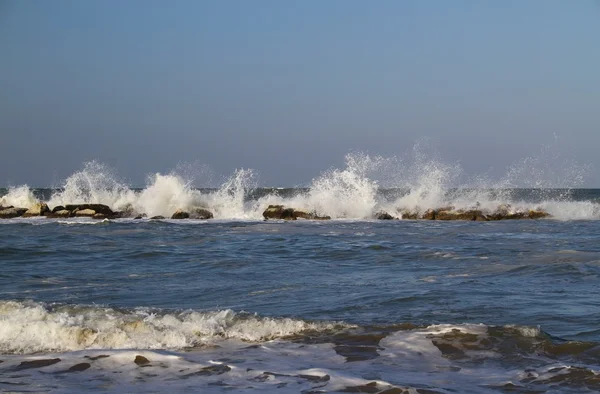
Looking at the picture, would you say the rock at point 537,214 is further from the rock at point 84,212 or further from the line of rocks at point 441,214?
the rock at point 84,212

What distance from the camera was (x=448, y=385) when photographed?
505cm

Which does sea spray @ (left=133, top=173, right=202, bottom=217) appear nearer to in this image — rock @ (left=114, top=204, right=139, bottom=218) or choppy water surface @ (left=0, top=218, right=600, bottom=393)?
rock @ (left=114, top=204, right=139, bottom=218)

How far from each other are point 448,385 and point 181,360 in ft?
6.86

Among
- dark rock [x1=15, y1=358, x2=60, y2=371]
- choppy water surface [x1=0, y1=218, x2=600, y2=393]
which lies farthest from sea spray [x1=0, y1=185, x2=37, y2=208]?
dark rock [x1=15, y1=358, x2=60, y2=371]

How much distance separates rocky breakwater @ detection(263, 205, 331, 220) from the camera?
96.8ft

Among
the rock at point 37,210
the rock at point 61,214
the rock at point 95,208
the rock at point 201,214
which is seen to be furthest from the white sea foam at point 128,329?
the rock at point 37,210

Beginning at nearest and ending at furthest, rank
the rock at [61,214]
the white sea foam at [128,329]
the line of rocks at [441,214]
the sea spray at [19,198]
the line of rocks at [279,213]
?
the white sea foam at [128,329], the line of rocks at [441,214], the line of rocks at [279,213], the rock at [61,214], the sea spray at [19,198]

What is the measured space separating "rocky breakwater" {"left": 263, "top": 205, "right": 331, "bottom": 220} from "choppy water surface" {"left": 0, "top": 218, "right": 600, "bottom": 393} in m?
14.9

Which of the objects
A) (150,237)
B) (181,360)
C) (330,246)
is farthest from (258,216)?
(181,360)

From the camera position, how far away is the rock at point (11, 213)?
31.6 metres

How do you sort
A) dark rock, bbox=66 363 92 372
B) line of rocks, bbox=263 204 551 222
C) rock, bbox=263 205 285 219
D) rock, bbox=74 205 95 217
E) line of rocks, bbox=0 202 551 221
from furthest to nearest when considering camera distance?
1. rock, bbox=74 205 95 217
2. rock, bbox=263 205 285 219
3. line of rocks, bbox=0 202 551 221
4. line of rocks, bbox=263 204 551 222
5. dark rock, bbox=66 363 92 372

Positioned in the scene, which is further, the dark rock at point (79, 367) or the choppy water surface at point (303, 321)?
the dark rock at point (79, 367)

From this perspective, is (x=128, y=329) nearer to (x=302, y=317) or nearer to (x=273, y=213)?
(x=302, y=317)

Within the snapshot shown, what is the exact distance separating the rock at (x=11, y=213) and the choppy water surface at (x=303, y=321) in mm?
18423
